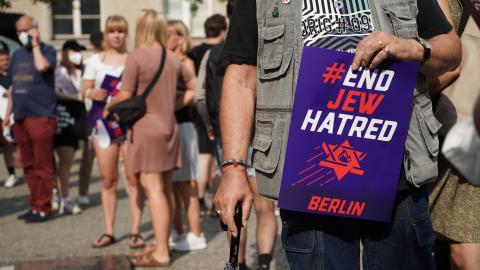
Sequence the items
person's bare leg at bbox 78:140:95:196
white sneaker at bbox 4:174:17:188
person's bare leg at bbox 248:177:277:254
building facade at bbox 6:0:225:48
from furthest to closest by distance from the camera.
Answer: building facade at bbox 6:0:225:48 < white sneaker at bbox 4:174:17:188 < person's bare leg at bbox 78:140:95:196 < person's bare leg at bbox 248:177:277:254

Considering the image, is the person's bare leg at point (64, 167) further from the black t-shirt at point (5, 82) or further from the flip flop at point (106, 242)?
the flip flop at point (106, 242)

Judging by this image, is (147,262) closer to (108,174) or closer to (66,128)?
(108,174)

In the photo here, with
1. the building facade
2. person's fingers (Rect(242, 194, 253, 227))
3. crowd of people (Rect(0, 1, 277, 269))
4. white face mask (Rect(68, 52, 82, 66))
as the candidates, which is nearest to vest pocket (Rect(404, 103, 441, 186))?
person's fingers (Rect(242, 194, 253, 227))

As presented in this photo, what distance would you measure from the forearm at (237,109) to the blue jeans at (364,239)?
28 cm

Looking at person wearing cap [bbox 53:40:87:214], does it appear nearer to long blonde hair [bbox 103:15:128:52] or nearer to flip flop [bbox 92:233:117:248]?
flip flop [bbox 92:233:117:248]

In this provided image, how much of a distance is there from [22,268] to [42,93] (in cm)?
276

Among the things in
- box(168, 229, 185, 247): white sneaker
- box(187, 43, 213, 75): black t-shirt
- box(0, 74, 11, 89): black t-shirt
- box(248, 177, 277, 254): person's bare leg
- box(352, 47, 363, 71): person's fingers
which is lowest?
box(168, 229, 185, 247): white sneaker

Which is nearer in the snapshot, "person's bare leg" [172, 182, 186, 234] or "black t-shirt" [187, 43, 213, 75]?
"person's bare leg" [172, 182, 186, 234]

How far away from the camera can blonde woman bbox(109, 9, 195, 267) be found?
6.66 m

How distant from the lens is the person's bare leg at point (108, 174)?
765 cm

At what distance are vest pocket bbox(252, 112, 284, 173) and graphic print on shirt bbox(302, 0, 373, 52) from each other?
288mm

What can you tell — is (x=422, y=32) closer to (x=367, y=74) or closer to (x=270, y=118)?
(x=367, y=74)

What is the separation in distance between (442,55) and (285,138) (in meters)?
0.58

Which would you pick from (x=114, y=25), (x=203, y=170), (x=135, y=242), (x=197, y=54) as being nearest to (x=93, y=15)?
(x=203, y=170)
